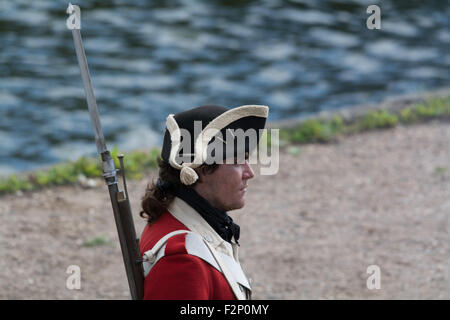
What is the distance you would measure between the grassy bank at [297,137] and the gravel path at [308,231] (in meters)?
0.16

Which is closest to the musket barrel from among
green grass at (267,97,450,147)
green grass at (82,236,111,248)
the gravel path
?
the gravel path

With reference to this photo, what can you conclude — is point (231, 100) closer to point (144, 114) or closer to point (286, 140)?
point (144, 114)

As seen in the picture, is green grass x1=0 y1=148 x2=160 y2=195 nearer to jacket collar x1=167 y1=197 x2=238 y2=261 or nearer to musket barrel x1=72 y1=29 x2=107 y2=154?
jacket collar x1=167 y1=197 x2=238 y2=261

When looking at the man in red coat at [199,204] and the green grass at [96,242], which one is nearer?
the man in red coat at [199,204]

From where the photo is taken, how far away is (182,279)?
272 centimetres

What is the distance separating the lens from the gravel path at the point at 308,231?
548cm

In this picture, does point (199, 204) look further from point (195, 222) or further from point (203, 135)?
point (203, 135)

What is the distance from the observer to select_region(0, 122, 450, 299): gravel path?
5.48m

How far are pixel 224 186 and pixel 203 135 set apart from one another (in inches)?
9.2

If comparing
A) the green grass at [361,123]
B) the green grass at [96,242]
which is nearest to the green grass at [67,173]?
the green grass at [96,242]

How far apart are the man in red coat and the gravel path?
2.49m

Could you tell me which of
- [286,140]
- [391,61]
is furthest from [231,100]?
[391,61]

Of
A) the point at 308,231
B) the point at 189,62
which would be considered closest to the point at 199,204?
the point at 308,231

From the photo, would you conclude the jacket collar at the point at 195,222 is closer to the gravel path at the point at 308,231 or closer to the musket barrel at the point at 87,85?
the musket barrel at the point at 87,85
